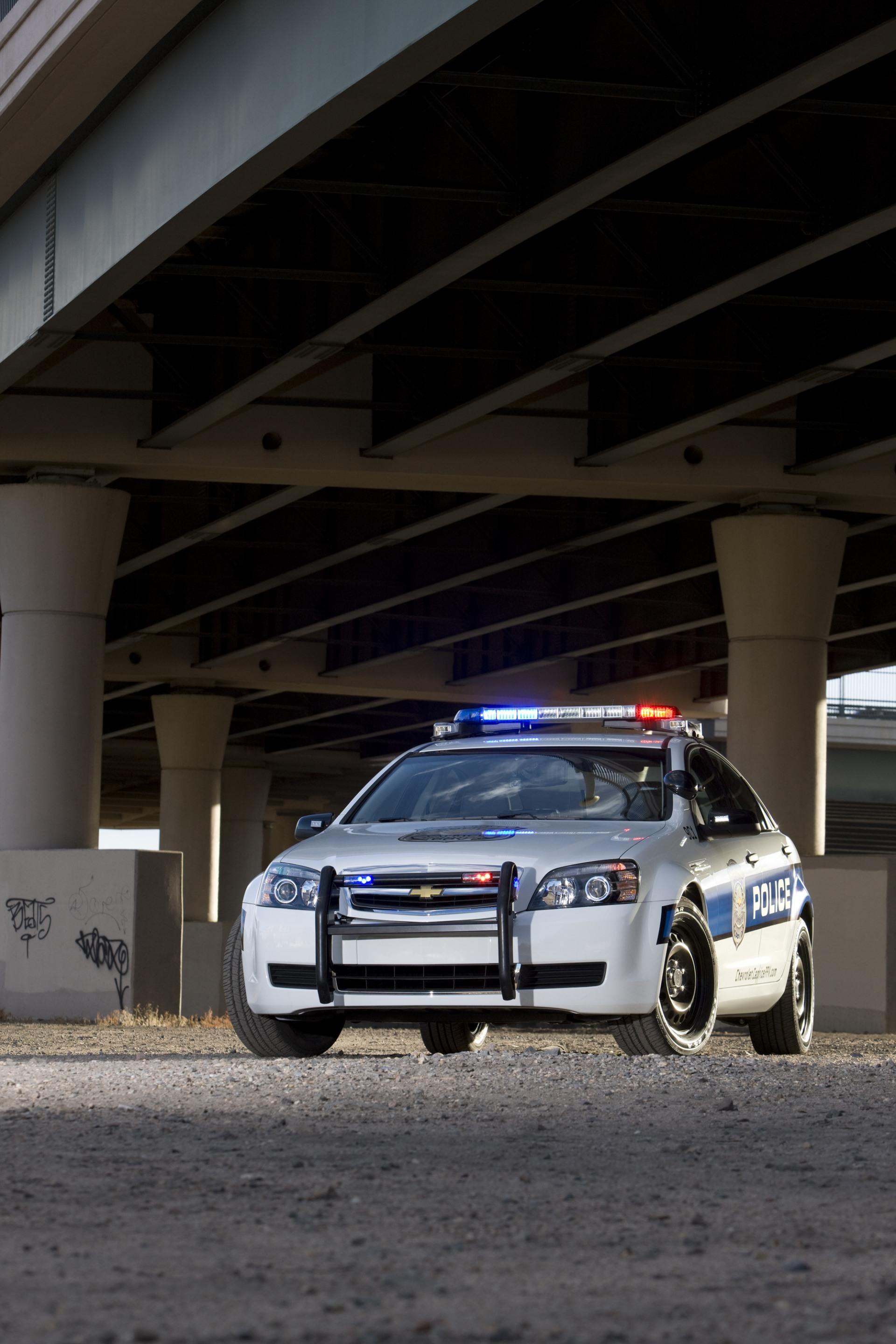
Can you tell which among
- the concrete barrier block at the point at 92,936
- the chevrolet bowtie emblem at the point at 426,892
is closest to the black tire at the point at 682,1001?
the chevrolet bowtie emblem at the point at 426,892

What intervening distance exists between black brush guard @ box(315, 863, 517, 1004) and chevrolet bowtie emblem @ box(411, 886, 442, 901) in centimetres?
14

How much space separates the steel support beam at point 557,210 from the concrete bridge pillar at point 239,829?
136ft

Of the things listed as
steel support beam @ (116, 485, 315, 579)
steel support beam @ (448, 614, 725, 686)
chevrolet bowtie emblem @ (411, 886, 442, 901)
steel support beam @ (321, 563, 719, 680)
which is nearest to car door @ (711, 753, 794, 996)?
chevrolet bowtie emblem @ (411, 886, 442, 901)

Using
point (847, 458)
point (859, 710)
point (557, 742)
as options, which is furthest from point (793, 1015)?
point (859, 710)

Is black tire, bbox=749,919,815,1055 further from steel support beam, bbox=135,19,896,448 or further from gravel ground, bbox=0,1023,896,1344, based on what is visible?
steel support beam, bbox=135,19,896,448

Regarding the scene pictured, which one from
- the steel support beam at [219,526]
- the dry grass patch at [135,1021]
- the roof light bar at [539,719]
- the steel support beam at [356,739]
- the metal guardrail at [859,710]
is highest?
the steel support beam at [219,526]

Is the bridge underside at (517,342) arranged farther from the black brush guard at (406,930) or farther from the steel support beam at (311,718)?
the steel support beam at (311,718)

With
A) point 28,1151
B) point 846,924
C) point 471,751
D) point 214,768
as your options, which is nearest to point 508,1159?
point 28,1151

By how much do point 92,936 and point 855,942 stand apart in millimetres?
8185

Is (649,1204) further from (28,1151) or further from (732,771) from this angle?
(732,771)

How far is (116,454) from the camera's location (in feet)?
77.1

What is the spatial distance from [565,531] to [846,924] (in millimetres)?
10545

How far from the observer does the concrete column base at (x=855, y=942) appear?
20.0 metres

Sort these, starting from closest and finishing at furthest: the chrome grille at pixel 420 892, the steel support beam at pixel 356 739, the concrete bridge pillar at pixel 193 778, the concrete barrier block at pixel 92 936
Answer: the chrome grille at pixel 420 892, the concrete barrier block at pixel 92 936, the concrete bridge pillar at pixel 193 778, the steel support beam at pixel 356 739
